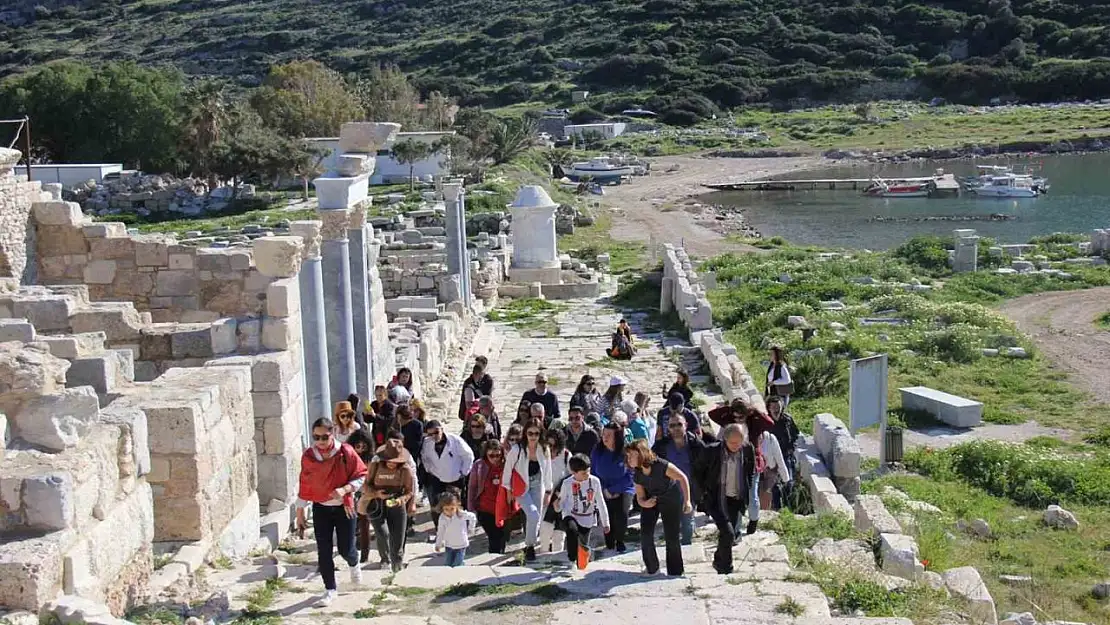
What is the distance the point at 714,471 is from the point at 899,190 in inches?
2327

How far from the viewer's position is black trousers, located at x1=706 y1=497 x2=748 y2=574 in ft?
28.8

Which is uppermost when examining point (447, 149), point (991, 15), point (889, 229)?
point (991, 15)

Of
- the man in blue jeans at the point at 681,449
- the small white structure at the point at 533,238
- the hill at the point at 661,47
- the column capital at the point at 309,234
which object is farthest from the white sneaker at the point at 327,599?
the hill at the point at 661,47

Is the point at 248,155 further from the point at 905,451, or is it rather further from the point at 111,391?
the point at 111,391

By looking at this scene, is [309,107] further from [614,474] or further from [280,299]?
[614,474]

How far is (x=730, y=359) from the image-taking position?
1883cm

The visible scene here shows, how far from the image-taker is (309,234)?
1198cm

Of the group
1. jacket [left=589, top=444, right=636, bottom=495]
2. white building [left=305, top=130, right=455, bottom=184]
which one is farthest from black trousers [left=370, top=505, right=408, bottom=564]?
white building [left=305, top=130, right=455, bottom=184]

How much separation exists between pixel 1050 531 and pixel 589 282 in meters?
17.1

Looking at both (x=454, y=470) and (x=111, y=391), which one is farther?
(x=454, y=470)

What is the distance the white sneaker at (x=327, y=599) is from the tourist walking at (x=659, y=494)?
2.04 m

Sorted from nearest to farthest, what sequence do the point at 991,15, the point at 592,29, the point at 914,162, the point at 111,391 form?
the point at 111,391 < the point at 914,162 < the point at 991,15 < the point at 592,29

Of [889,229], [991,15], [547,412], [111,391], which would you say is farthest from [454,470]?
[991,15]

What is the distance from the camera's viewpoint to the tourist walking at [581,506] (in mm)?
8891
